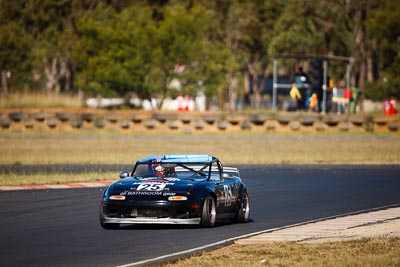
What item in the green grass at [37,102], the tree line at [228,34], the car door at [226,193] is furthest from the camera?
the tree line at [228,34]

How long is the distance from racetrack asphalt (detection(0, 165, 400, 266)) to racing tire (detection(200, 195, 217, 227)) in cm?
15

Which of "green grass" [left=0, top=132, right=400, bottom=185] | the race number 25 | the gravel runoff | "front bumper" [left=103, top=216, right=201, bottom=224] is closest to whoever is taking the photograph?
the gravel runoff

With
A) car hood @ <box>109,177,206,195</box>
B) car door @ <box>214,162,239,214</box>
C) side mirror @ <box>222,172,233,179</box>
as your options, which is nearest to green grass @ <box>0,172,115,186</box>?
side mirror @ <box>222,172,233,179</box>

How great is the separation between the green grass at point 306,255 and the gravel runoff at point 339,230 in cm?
54

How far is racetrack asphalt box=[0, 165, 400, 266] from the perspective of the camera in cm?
1271

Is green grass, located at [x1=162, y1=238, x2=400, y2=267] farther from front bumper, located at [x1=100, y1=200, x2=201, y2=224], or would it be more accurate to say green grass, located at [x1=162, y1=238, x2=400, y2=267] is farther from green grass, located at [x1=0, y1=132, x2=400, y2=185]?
green grass, located at [x1=0, y1=132, x2=400, y2=185]

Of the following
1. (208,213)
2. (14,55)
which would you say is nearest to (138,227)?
(208,213)

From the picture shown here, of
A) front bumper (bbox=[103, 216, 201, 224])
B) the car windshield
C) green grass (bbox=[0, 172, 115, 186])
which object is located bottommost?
green grass (bbox=[0, 172, 115, 186])

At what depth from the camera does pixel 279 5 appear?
7825cm

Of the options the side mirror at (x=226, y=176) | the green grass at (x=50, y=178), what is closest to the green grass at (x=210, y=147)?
the green grass at (x=50, y=178)

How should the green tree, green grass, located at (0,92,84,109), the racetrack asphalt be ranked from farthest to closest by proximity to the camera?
the green tree, green grass, located at (0,92,84,109), the racetrack asphalt

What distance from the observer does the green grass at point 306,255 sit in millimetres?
11883

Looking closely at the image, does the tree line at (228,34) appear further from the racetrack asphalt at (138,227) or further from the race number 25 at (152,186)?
the race number 25 at (152,186)

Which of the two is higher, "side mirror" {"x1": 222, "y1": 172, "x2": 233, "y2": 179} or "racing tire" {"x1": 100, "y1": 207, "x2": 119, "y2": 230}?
"side mirror" {"x1": 222, "y1": 172, "x2": 233, "y2": 179}
